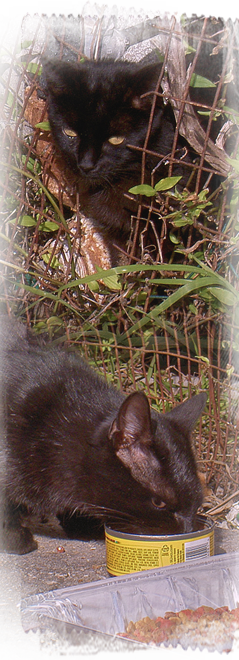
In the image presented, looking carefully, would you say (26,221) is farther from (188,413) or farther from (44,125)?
(188,413)

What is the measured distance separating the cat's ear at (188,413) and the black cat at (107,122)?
85 centimetres

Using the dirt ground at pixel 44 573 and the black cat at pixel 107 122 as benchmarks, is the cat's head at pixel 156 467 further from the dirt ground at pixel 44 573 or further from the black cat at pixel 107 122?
the black cat at pixel 107 122

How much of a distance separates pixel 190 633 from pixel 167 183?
4.45ft

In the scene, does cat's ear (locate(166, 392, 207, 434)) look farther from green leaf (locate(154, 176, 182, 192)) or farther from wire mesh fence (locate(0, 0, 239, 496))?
green leaf (locate(154, 176, 182, 192))

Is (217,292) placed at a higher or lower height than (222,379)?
higher

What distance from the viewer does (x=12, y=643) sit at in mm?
1288

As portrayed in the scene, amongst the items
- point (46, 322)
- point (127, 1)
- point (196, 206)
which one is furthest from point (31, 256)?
point (127, 1)

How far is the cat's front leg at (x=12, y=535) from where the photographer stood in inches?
69.9

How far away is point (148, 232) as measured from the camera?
7.32ft

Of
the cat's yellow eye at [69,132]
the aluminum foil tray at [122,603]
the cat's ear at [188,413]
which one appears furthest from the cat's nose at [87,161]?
the aluminum foil tray at [122,603]

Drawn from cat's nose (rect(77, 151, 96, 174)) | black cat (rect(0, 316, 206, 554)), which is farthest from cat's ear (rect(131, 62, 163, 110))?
black cat (rect(0, 316, 206, 554))

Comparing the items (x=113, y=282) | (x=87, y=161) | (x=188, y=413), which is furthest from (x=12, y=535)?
(x=87, y=161)

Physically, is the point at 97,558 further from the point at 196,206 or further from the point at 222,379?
the point at 196,206

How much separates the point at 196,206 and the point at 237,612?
4.01 ft
